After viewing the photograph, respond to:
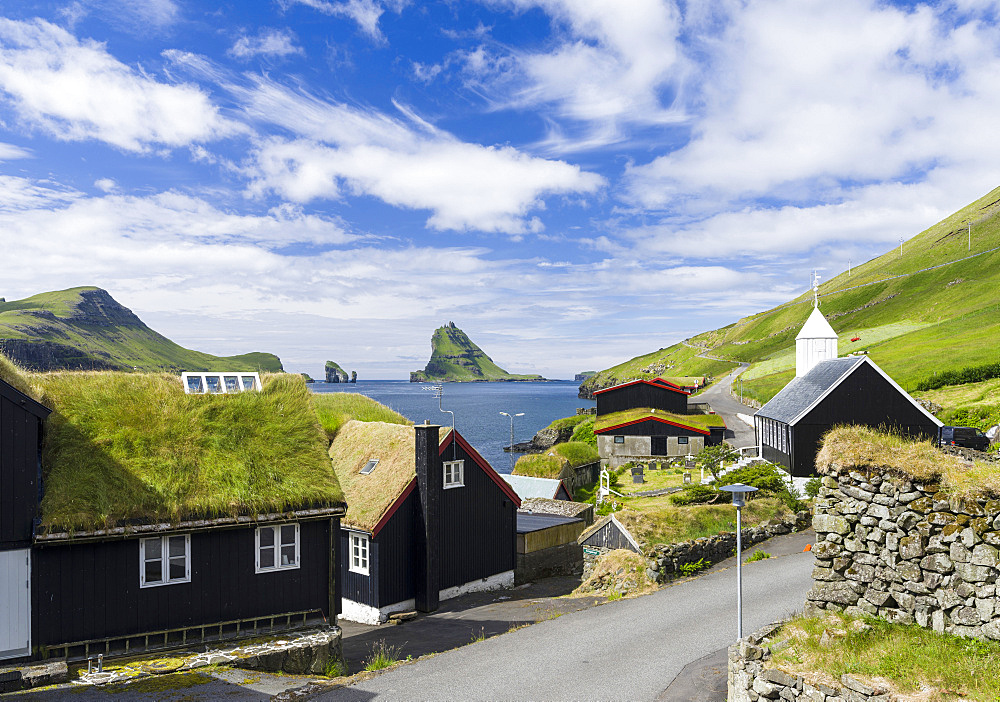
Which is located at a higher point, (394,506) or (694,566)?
(394,506)

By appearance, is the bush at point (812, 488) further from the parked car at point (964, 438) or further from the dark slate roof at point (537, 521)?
the parked car at point (964, 438)

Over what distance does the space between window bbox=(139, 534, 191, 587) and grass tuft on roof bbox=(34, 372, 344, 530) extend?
77 centimetres

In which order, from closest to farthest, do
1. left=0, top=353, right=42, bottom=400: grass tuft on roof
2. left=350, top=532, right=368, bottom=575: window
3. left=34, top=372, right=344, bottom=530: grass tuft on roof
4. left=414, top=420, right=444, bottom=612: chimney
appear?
left=0, top=353, right=42, bottom=400: grass tuft on roof
left=34, top=372, right=344, bottom=530: grass tuft on roof
left=350, top=532, right=368, bottom=575: window
left=414, top=420, right=444, bottom=612: chimney

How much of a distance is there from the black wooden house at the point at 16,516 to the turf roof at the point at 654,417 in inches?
2346

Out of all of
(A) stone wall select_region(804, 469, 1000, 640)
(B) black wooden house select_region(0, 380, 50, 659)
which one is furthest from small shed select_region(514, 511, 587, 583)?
(B) black wooden house select_region(0, 380, 50, 659)

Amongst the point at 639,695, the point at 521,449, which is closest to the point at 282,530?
the point at 639,695

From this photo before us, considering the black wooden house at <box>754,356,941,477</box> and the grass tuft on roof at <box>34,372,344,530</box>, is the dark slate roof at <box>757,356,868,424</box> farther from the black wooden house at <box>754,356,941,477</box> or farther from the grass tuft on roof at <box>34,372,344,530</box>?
the grass tuft on roof at <box>34,372,344,530</box>

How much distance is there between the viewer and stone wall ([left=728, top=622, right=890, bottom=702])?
1036 cm

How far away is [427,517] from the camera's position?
84.8 ft

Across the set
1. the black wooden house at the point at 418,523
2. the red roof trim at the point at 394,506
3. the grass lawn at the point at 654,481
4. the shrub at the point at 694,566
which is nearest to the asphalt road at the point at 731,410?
the grass lawn at the point at 654,481

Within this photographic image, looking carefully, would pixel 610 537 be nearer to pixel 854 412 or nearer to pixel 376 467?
pixel 376 467

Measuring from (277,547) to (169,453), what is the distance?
167 inches

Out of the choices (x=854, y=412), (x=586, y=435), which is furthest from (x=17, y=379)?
(x=586, y=435)

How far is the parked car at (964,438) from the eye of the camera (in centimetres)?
4128
